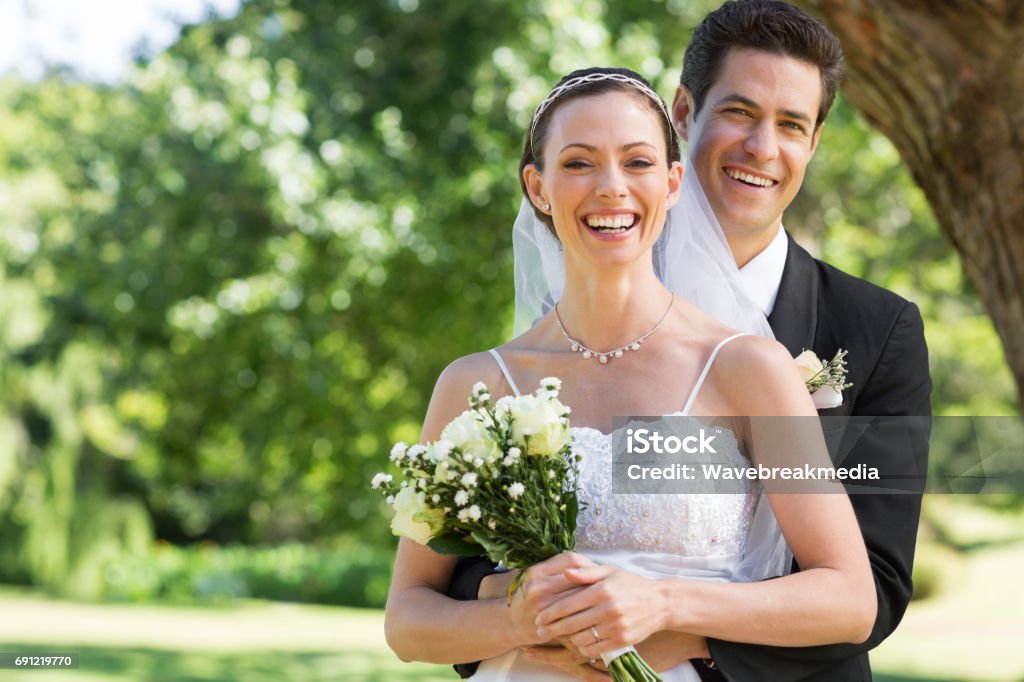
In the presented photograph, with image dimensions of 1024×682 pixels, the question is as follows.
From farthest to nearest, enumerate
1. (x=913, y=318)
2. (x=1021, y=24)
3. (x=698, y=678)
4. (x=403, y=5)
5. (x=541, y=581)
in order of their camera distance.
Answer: (x=403, y=5) → (x=1021, y=24) → (x=913, y=318) → (x=698, y=678) → (x=541, y=581)

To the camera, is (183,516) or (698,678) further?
(183,516)

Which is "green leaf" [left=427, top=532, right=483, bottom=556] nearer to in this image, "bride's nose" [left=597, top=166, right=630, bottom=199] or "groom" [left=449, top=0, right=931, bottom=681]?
"groom" [left=449, top=0, right=931, bottom=681]

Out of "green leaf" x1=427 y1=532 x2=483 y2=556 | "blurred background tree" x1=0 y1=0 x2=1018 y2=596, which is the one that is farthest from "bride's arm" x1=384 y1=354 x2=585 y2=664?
"blurred background tree" x1=0 y1=0 x2=1018 y2=596

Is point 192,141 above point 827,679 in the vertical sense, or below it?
above

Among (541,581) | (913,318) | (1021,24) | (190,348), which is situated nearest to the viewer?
(541,581)

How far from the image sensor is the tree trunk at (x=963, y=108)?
494cm

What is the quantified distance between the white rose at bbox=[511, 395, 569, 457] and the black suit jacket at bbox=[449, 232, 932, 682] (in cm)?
54

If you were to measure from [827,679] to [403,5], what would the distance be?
10.2m

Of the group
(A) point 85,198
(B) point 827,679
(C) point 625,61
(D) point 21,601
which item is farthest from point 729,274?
(D) point 21,601

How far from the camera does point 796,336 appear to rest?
3.23m

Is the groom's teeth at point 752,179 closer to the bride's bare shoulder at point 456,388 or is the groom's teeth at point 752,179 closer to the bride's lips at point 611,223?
the bride's lips at point 611,223

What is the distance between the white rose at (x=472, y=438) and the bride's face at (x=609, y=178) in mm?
545

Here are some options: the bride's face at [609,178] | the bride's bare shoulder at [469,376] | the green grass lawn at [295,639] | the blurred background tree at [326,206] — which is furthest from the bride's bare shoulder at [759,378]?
the green grass lawn at [295,639]

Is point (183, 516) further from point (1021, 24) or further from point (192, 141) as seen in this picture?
point (1021, 24)
